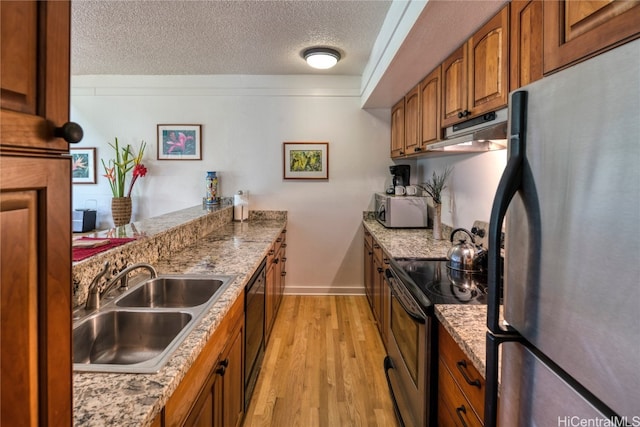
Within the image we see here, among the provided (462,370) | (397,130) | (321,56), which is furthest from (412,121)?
Result: (462,370)

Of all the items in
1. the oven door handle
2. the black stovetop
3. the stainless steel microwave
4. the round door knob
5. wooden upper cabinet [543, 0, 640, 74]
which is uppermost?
wooden upper cabinet [543, 0, 640, 74]

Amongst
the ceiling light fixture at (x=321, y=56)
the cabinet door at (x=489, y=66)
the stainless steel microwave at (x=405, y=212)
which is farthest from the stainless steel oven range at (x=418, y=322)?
the ceiling light fixture at (x=321, y=56)

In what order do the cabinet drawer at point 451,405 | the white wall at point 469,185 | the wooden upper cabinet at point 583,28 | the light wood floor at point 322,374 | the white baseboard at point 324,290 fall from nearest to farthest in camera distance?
the wooden upper cabinet at point 583,28 → the cabinet drawer at point 451,405 → the light wood floor at point 322,374 → the white wall at point 469,185 → the white baseboard at point 324,290

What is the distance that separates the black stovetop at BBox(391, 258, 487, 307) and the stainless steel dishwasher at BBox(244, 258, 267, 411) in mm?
828

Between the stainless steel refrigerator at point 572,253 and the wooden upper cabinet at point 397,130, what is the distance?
8.97ft

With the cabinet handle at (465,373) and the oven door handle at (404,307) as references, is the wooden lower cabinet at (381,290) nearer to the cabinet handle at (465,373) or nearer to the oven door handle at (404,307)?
the oven door handle at (404,307)

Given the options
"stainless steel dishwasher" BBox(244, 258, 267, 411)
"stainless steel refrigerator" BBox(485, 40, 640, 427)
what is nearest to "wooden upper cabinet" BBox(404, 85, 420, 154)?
"stainless steel dishwasher" BBox(244, 258, 267, 411)

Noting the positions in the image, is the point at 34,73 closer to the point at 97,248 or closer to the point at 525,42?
the point at 97,248

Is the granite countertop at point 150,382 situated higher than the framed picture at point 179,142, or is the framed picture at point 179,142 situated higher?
the framed picture at point 179,142

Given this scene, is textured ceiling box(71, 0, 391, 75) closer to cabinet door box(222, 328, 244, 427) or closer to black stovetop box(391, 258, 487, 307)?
black stovetop box(391, 258, 487, 307)

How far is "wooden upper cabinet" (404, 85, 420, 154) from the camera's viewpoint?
2785mm

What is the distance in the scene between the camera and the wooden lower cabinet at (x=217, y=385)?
937 millimetres

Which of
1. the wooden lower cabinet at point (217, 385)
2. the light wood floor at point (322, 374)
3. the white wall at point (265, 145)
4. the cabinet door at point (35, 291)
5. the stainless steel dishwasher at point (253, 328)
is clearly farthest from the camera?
the white wall at point (265, 145)

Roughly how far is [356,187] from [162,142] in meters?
2.33
